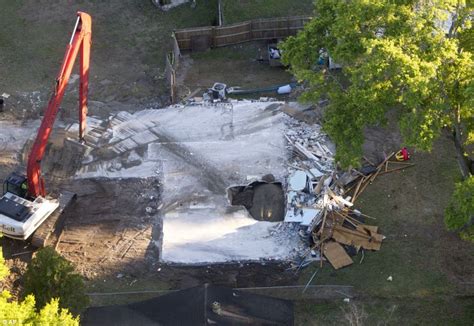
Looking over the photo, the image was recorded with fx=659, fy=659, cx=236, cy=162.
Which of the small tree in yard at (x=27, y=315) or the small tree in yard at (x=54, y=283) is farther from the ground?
the small tree in yard at (x=27, y=315)

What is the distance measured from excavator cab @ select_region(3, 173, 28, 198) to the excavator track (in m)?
1.38

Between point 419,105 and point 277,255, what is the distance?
24.9 ft

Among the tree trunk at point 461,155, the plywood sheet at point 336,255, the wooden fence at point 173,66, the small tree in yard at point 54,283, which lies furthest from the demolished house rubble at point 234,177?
the small tree in yard at point 54,283

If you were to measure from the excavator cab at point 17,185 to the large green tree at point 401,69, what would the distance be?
10.9 meters

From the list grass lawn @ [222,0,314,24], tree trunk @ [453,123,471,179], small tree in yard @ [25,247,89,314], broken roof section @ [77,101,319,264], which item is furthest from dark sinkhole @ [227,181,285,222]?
grass lawn @ [222,0,314,24]

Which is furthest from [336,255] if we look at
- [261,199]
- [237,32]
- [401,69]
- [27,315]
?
[237,32]

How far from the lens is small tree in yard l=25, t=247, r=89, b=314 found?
2019 centimetres

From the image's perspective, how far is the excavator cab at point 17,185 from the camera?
965 inches

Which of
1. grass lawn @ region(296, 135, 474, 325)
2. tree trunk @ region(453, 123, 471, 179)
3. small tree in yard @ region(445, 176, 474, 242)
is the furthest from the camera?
tree trunk @ region(453, 123, 471, 179)

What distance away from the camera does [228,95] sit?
3127 centimetres

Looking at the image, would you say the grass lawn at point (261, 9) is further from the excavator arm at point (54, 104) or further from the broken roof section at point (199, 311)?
the broken roof section at point (199, 311)

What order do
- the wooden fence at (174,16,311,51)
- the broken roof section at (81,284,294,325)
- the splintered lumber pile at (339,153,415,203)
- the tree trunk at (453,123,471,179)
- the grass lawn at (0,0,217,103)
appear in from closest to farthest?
the broken roof section at (81,284,294,325), the tree trunk at (453,123,471,179), the splintered lumber pile at (339,153,415,203), the grass lawn at (0,0,217,103), the wooden fence at (174,16,311,51)

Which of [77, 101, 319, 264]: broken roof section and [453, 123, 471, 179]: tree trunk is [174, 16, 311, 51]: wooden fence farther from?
[453, 123, 471, 179]: tree trunk

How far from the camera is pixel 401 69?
19.6 metres
